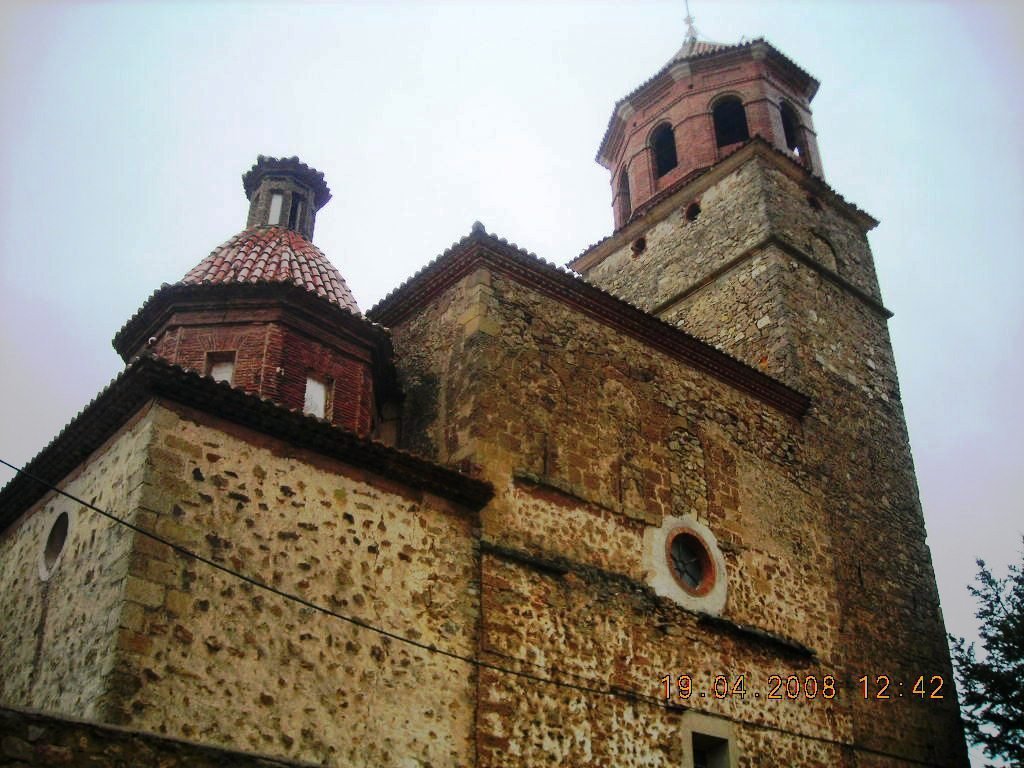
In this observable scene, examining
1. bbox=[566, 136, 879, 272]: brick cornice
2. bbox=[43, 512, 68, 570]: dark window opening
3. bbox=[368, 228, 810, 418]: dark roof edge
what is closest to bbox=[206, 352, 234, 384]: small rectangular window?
bbox=[368, 228, 810, 418]: dark roof edge

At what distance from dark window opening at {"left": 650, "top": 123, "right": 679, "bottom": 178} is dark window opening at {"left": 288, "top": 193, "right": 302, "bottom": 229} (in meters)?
8.84

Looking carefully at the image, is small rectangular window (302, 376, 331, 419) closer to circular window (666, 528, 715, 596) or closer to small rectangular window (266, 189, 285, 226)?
small rectangular window (266, 189, 285, 226)

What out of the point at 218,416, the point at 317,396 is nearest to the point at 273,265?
the point at 317,396

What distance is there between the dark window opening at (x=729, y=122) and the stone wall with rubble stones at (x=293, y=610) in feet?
45.3

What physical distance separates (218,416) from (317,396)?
118 inches

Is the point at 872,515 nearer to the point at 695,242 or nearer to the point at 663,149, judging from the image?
the point at 695,242

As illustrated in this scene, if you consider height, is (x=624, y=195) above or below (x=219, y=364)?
above

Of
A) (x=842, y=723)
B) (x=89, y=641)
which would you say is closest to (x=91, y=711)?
(x=89, y=641)

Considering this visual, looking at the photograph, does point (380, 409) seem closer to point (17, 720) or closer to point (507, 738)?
point (507, 738)

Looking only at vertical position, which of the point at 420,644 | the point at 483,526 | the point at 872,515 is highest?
the point at 872,515

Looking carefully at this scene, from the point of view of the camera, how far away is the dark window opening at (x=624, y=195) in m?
22.2

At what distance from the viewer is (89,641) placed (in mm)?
8555

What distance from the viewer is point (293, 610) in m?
9.19

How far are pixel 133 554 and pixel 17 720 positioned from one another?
1.96 m
